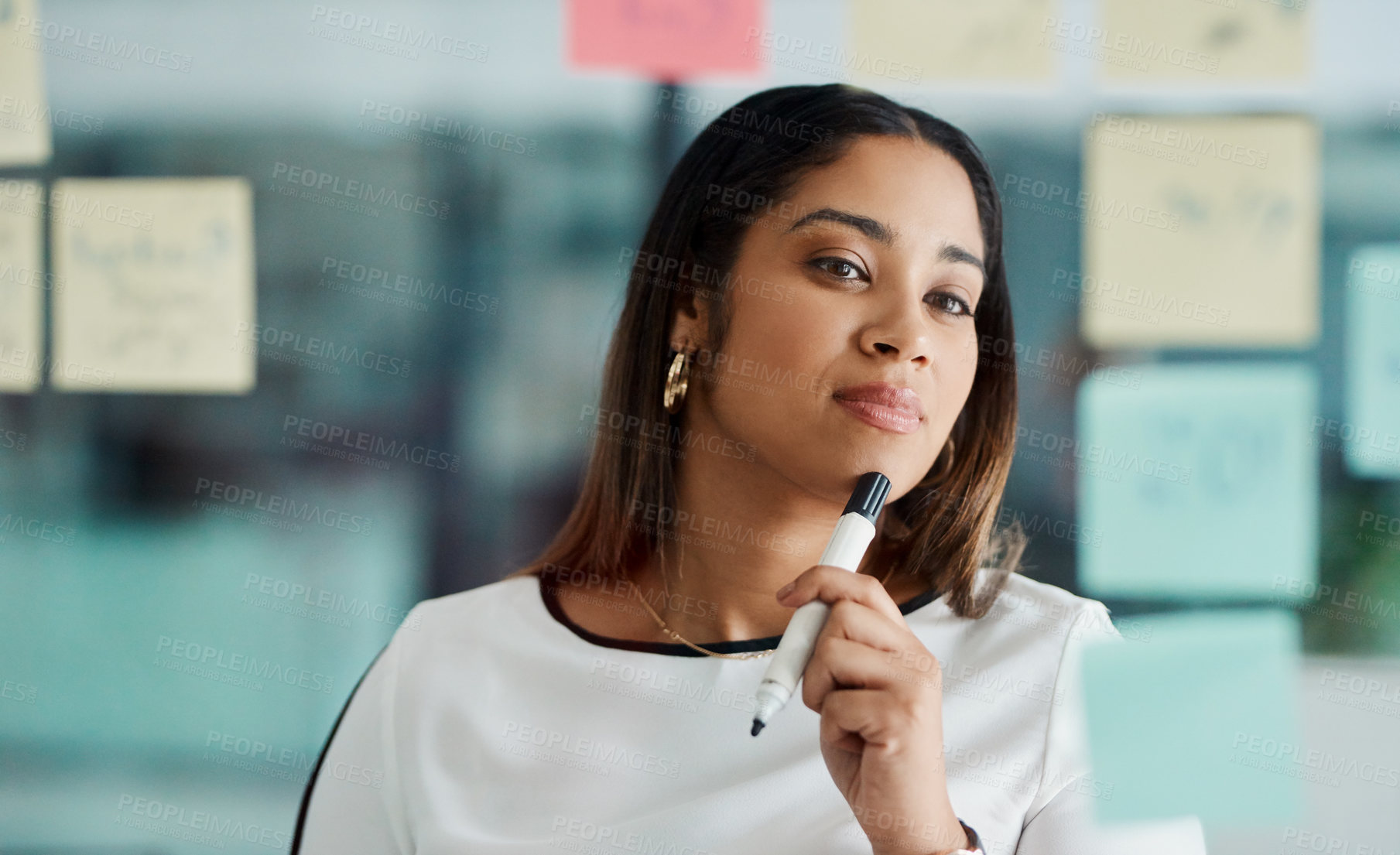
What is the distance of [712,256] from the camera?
0.81 meters

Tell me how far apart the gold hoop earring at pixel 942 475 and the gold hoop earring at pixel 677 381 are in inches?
8.6

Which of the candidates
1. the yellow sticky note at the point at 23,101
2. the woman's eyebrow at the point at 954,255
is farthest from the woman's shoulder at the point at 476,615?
the yellow sticky note at the point at 23,101

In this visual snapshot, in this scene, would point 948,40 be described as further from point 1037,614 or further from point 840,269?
point 1037,614

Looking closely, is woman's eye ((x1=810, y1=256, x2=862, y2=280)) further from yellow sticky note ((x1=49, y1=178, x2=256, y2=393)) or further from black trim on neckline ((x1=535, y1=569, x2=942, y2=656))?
yellow sticky note ((x1=49, y1=178, x2=256, y2=393))

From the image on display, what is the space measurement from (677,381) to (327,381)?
48cm

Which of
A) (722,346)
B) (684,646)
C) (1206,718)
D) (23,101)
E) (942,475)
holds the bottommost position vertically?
(1206,718)

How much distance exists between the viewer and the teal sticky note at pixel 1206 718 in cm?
89

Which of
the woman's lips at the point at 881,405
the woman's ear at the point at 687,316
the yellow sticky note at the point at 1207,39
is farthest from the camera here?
the yellow sticky note at the point at 1207,39

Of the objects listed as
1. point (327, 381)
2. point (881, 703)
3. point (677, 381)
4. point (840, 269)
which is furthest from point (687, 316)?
point (327, 381)

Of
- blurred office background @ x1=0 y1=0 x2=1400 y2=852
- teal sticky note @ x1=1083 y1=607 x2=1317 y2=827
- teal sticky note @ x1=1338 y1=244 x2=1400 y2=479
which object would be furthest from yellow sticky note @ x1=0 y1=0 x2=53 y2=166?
teal sticky note @ x1=1338 y1=244 x2=1400 y2=479

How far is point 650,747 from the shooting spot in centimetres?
75

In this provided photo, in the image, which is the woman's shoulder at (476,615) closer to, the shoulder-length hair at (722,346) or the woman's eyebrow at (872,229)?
the shoulder-length hair at (722,346)

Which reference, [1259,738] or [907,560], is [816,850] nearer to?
[907,560]

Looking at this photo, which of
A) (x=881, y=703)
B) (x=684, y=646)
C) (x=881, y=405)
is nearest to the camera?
(x=881, y=703)
